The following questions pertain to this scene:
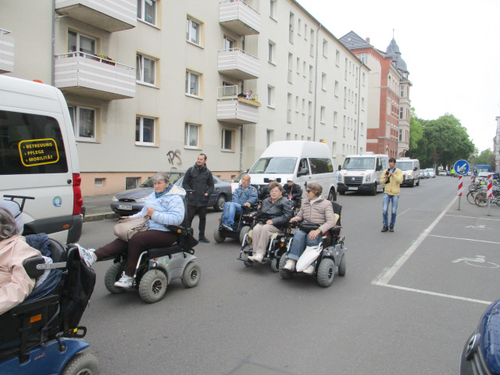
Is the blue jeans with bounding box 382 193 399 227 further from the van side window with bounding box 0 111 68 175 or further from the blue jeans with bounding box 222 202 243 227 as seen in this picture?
the van side window with bounding box 0 111 68 175

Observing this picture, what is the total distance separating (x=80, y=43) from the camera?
53.4ft

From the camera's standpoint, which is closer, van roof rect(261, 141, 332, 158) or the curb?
the curb

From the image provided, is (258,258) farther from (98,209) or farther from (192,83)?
(192,83)

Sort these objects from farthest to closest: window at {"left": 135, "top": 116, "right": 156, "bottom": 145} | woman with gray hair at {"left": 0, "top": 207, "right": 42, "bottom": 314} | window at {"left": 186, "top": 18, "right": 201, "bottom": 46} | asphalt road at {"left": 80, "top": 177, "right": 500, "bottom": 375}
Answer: window at {"left": 186, "top": 18, "right": 201, "bottom": 46}
window at {"left": 135, "top": 116, "right": 156, "bottom": 145}
asphalt road at {"left": 80, "top": 177, "right": 500, "bottom": 375}
woman with gray hair at {"left": 0, "top": 207, "right": 42, "bottom": 314}

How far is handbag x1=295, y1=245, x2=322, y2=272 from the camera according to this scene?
554 centimetres

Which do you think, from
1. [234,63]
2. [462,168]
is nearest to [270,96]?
[234,63]

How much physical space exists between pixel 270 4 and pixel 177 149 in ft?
53.5

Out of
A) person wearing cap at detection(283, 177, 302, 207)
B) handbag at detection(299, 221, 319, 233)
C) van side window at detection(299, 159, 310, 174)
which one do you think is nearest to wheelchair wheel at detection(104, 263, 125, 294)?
handbag at detection(299, 221, 319, 233)

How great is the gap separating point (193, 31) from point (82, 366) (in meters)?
22.7

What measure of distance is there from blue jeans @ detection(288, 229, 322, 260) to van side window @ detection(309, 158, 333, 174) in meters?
9.78

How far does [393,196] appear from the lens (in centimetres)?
1084

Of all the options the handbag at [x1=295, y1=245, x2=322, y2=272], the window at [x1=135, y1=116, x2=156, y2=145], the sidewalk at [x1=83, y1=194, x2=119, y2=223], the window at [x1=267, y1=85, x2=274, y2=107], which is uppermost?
the window at [x1=267, y1=85, x2=274, y2=107]

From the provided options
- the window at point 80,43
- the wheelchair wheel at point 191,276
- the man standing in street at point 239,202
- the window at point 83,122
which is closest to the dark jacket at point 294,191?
the man standing in street at point 239,202

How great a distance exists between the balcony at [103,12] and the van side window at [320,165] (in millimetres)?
9246
